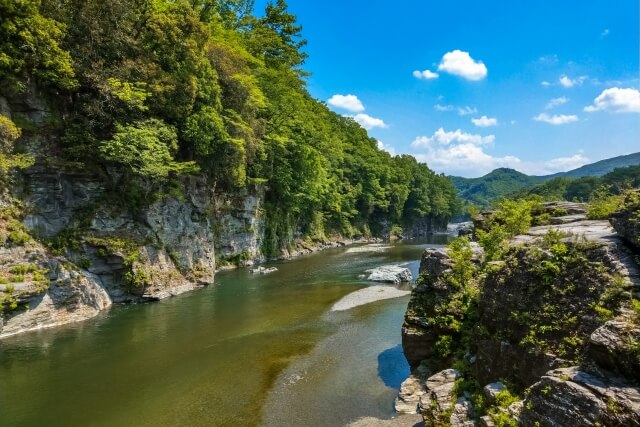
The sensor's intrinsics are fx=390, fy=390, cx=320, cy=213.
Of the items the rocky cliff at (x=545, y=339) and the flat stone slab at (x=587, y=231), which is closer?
the rocky cliff at (x=545, y=339)

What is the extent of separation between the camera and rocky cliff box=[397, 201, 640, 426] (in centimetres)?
822

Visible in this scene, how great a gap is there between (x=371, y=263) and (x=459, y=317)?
113 feet

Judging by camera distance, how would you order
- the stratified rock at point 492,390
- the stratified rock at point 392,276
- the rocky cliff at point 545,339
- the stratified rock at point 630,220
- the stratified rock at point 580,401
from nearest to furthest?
the stratified rock at point 580,401 < the rocky cliff at point 545,339 < the stratified rock at point 630,220 < the stratified rock at point 492,390 < the stratified rock at point 392,276

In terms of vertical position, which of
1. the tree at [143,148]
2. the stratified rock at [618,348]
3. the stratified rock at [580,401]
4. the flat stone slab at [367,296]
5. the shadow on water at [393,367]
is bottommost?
the shadow on water at [393,367]

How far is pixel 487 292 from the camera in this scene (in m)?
14.0

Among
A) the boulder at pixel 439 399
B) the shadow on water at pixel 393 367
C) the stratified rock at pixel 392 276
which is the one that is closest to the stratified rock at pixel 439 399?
the boulder at pixel 439 399

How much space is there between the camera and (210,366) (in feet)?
64.8

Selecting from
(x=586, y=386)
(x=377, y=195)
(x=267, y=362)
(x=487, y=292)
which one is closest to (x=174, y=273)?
(x=267, y=362)

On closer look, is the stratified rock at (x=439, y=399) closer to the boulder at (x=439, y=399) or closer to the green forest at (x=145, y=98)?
the boulder at (x=439, y=399)

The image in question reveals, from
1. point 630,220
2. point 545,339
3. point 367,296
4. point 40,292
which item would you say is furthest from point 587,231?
point 40,292

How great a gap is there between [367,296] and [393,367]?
1369cm

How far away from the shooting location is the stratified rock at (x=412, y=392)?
48.6ft

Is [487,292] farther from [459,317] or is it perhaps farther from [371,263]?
[371,263]

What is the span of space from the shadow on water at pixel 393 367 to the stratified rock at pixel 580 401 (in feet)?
29.2
